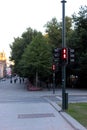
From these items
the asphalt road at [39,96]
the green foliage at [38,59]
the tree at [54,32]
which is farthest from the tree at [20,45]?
the asphalt road at [39,96]

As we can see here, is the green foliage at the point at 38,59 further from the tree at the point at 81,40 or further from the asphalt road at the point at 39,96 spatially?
the asphalt road at the point at 39,96

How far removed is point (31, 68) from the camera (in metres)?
72.2

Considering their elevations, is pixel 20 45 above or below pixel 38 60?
above

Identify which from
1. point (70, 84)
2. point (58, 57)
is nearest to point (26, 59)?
point (70, 84)

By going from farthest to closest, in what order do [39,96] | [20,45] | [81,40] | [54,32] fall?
1. [20,45]
2. [54,32]
3. [81,40]
4. [39,96]

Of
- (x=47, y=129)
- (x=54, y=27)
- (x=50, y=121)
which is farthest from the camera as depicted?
(x=54, y=27)

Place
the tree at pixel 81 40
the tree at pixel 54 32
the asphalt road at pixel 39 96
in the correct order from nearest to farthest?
the asphalt road at pixel 39 96 < the tree at pixel 81 40 < the tree at pixel 54 32

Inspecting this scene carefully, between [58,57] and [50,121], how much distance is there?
21.1ft

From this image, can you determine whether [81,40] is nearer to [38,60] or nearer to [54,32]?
[38,60]

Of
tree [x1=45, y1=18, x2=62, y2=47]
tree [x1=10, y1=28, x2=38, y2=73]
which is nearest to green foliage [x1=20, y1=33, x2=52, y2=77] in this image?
tree [x1=45, y1=18, x2=62, y2=47]

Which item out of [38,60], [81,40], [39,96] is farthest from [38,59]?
[39,96]

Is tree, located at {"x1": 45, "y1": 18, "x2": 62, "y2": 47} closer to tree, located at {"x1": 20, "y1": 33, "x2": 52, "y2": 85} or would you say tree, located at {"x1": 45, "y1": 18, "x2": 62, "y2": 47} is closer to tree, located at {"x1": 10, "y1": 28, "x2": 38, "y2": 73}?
tree, located at {"x1": 10, "y1": 28, "x2": 38, "y2": 73}

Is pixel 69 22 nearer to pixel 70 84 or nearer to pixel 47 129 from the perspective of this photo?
pixel 70 84

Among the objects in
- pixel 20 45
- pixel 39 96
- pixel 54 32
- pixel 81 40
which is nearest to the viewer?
pixel 39 96
